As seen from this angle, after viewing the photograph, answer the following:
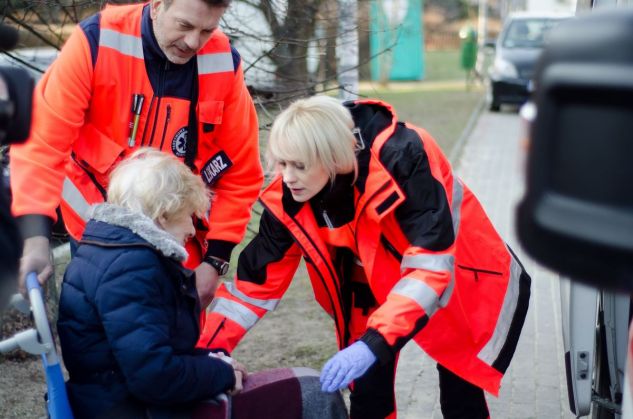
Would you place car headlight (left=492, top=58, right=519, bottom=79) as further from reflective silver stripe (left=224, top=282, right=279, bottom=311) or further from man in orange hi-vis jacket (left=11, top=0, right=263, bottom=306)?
reflective silver stripe (left=224, top=282, right=279, bottom=311)

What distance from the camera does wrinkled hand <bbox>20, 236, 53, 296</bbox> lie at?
9.27 feet

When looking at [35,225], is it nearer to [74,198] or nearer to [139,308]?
[74,198]

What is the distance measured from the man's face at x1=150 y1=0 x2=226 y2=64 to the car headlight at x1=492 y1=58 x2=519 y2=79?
13733 millimetres

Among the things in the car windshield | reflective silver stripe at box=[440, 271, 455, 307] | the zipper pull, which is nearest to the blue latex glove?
reflective silver stripe at box=[440, 271, 455, 307]

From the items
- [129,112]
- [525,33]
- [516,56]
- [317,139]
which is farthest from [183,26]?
[525,33]

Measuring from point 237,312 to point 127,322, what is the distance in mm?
742

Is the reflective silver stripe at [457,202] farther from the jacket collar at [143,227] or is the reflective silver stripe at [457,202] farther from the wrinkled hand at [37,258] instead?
the wrinkled hand at [37,258]

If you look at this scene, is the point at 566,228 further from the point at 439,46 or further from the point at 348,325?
the point at 439,46

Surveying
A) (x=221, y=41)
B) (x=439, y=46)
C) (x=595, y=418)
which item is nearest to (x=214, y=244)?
(x=221, y=41)

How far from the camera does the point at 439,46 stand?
45.1m

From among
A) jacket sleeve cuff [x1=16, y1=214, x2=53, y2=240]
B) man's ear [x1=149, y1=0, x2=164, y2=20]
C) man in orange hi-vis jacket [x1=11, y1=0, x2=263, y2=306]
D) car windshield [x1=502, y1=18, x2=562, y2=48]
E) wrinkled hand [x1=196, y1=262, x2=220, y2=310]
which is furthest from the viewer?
car windshield [x1=502, y1=18, x2=562, y2=48]

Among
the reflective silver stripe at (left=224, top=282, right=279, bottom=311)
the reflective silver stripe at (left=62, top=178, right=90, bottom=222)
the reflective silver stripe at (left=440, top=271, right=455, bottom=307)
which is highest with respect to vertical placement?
the reflective silver stripe at (left=62, top=178, right=90, bottom=222)

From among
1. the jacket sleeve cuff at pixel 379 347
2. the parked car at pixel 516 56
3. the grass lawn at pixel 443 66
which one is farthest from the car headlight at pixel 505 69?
the jacket sleeve cuff at pixel 379 347

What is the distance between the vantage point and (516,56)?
1648cm
